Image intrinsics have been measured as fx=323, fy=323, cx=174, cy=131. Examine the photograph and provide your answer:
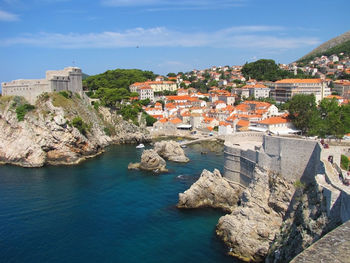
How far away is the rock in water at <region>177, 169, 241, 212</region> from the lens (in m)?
21.0

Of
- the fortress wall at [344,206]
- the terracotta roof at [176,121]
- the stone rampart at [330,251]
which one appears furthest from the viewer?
the terracotta roof at [176,121]

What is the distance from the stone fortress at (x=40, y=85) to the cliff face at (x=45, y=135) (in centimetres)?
177

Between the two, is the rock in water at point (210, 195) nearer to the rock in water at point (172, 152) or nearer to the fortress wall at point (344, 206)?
the fortress wall at point (344, 206)

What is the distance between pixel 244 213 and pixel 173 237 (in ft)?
13.4

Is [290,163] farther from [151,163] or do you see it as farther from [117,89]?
[117,89]

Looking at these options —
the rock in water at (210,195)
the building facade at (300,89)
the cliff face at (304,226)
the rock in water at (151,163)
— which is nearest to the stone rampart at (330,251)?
the cliff face at (304,226)

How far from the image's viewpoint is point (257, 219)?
16.6 metres

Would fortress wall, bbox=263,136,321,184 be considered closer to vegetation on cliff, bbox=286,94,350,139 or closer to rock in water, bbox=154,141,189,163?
vegetation on cliff, bbox=286,94,350,139

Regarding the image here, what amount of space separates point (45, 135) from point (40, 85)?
10.4 metres

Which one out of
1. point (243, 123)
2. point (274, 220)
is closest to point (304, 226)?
point (274, 220)

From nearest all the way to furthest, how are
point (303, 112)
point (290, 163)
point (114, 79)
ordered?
point (290, 163), point (303, 112), point (114, 79)

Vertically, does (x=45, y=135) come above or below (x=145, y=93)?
below

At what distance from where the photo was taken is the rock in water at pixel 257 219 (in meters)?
15.6

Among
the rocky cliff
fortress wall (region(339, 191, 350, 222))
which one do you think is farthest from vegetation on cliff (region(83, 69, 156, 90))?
fortress wall (region(339, 191, 350, 222))
